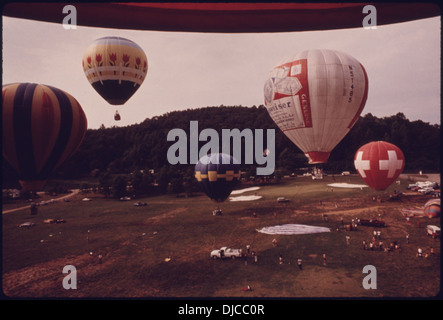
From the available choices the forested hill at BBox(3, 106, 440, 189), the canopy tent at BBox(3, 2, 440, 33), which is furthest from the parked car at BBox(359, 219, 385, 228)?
the forested hill at BBox(3, 106, 440, 189)

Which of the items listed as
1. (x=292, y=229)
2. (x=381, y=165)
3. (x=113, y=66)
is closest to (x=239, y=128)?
(x=292, y=229)

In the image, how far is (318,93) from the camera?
14.0 metres

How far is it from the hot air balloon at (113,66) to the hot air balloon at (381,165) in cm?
1735

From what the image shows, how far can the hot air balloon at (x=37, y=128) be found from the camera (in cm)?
1034

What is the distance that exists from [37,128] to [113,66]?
7733mm

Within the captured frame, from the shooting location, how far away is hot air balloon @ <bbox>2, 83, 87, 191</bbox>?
10.3m

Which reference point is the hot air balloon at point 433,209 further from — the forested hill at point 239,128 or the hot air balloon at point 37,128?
the forested hill at point 239,128

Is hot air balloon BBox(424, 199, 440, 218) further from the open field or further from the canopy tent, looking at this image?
the canopy tent

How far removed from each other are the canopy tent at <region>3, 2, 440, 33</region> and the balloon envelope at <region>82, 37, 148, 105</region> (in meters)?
9.78

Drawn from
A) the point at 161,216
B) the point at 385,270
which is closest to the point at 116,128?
the point at 161,216

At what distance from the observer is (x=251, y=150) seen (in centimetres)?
6047

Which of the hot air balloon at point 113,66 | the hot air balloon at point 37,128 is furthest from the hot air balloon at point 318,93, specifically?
the hot air balloon at point 37,128

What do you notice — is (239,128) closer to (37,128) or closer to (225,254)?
(225,254)

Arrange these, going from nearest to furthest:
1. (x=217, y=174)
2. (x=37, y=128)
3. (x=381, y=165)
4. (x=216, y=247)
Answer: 1. (x=37, y=128)
2. (x=216, y=247)
3. (x=381, y=165)
4. (x=217, y=174)
